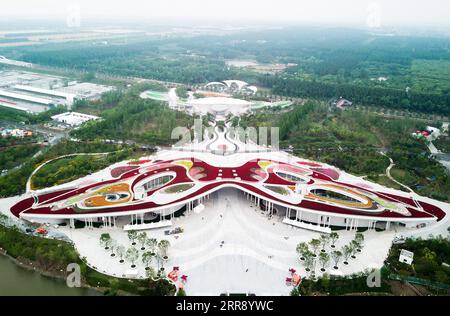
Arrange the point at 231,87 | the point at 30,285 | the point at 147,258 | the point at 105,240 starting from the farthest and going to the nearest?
the point at 231,87 → the point at 105,240 → the point at 147,258 → the point at 30,285

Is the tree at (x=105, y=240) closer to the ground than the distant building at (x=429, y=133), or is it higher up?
closer to the ground

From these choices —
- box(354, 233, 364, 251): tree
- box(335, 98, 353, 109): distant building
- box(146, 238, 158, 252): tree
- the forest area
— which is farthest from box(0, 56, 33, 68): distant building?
box(354, 233, 364, 251): tree

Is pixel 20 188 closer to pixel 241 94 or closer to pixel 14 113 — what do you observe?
pixel 14 113

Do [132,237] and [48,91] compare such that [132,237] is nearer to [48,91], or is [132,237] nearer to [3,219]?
[3,219]

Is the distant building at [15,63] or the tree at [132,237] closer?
the tree at [132,237]

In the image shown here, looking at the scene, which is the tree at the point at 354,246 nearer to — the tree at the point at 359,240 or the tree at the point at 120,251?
the tree at the point at 359,240

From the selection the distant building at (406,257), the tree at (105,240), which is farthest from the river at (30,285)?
the distant building at (406,257)

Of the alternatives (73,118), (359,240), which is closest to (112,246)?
(359,240)
